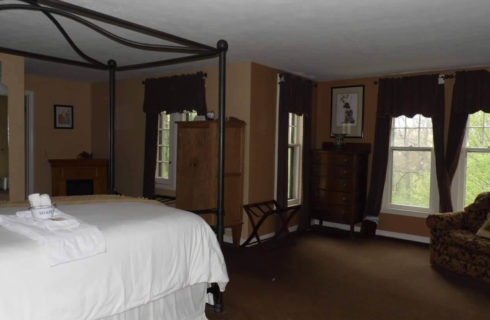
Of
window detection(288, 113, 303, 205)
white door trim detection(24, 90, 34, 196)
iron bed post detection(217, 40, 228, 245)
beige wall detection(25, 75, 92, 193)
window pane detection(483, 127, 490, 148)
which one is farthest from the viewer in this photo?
beige wall detection(25, 75, 92, 193)

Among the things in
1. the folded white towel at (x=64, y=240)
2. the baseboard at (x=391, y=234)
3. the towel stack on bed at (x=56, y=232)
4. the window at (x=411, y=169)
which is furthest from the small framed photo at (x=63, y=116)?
the window at (x=411, y=169)

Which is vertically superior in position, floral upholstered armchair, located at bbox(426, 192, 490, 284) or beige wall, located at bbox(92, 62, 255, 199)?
beige wall, located at bbox(92, 62, 255, 199)

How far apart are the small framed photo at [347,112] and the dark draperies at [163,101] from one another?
217 cm

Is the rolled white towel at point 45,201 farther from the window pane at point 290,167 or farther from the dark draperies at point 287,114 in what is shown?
the window pane at point 290,167

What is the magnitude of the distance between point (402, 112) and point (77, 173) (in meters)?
5.07

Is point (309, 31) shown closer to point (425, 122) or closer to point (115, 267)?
point (115, 267)

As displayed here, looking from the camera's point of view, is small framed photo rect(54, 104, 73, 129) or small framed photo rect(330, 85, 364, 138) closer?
small framed photo rect(330, 85, 364, 138)

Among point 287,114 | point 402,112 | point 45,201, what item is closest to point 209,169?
point 287,114

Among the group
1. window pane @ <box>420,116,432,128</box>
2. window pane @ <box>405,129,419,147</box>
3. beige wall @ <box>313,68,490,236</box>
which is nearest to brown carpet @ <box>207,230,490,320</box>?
beige wall @ <box>313,68,490,236</box>

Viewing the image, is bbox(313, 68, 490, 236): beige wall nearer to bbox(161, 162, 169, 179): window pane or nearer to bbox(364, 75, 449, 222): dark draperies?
bbox(364, 75, 449, 222): dark draperies

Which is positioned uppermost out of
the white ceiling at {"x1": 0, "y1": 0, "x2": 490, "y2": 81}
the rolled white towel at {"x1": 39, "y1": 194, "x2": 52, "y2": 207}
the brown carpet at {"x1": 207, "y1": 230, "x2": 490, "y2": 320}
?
the white ceiling at {"x1": 0, "y1": 0, "x2": 490, "y2": 81}

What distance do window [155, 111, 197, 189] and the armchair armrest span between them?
3.57 meters

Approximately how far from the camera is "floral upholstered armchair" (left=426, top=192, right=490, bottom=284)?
154 inches

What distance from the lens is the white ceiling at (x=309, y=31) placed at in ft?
9.85
